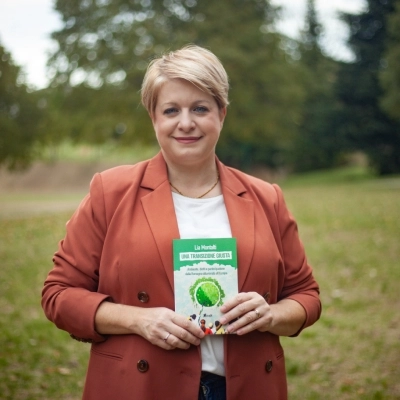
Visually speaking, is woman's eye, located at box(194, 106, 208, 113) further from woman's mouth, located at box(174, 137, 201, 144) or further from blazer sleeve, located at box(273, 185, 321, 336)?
blazer sleeve, located at box(273, 185, 321, 336)

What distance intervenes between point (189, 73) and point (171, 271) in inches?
31.8

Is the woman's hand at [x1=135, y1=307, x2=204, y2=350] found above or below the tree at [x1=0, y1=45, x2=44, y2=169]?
below

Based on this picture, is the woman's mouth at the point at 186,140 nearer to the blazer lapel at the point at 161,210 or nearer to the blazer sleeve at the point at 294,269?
the blazer lapel at the point at 161,210

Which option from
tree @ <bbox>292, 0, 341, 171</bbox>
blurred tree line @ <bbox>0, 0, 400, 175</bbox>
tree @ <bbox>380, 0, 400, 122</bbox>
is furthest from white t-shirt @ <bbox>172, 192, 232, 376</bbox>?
tree @ <bbox>292, 0, 341, 171</bbox>

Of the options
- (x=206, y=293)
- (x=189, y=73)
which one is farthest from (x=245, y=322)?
(x=189, y=73)

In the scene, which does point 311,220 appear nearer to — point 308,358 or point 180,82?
point 308,358

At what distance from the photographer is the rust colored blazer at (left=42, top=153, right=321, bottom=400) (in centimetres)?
225

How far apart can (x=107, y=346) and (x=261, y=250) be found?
75 cm

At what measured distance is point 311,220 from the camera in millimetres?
14641

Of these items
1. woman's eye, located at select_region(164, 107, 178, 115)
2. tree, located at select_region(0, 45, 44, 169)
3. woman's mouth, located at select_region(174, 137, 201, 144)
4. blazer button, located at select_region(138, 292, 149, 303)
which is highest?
tree, located at select_region(0, 45, 44, 169)

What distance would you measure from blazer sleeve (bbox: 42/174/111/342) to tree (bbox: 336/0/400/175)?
118ft

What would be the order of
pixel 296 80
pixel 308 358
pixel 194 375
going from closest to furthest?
pixel 194 375
pixel 308 358
pixel 296 80

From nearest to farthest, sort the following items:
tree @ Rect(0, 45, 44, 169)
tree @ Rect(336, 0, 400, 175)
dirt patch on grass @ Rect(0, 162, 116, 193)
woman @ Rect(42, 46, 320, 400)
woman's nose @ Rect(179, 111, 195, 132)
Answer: woman @ Rect(42, 46, 320, 400) < woman's nose @ Rect(179, 111, 195, 132) < tree @ Rect(0, 45, 44, 169) < tree @ Rect(336, 0, 400, 175) < dirt patch on grass @ Rect(0, 162, 116, 193)

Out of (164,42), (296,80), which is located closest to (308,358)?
(164,42)
